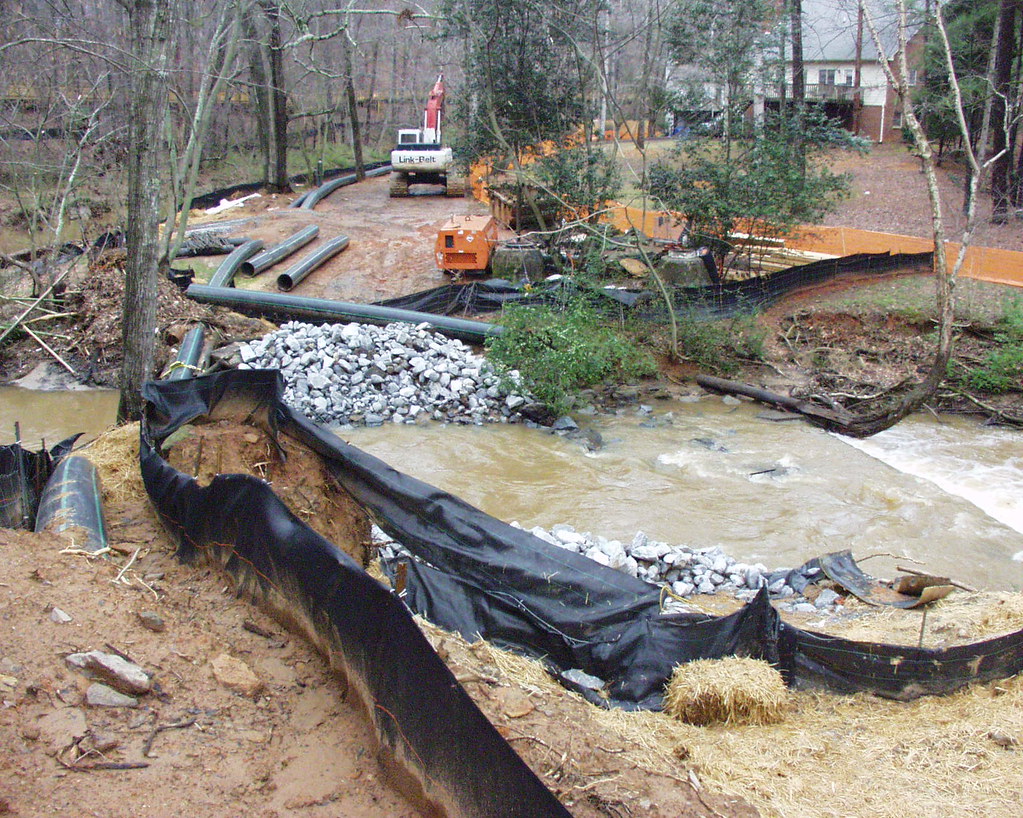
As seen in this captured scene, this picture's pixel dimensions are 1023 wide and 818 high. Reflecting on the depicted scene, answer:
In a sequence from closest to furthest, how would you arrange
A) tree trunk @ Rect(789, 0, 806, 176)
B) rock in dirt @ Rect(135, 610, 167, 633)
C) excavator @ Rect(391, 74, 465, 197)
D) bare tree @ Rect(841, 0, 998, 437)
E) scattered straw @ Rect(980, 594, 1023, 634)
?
rock in dirt @ Rect(135, 610, 167, 633)
scattered straw @ Rect(980, 594, 1023, 634)
bare tree @ Rect(841, 0, 998, 437)
tree trunk @ Rect(789, 0, 806, 176)
excavator @ Rect(391, 74, 465, 197)

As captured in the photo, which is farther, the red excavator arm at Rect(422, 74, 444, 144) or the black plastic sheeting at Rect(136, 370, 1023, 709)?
the red excavator arm at Rect(422, 74, 444, 144)

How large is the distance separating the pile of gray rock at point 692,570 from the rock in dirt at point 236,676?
2865 mm

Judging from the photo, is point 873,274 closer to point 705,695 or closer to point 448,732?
point 705,695

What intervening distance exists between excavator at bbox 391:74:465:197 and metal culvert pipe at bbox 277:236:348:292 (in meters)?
6.52

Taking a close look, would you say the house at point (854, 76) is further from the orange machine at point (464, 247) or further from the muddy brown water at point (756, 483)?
the muddy brown water at point (756, 483)

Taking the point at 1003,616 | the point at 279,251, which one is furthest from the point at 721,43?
the point at 1003,616

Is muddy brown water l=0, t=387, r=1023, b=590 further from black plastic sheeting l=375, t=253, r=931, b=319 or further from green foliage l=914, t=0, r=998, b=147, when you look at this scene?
green foliage l=914, t=0, r=998, b=147

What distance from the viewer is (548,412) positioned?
13.1 m

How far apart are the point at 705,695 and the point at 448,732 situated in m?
2.30

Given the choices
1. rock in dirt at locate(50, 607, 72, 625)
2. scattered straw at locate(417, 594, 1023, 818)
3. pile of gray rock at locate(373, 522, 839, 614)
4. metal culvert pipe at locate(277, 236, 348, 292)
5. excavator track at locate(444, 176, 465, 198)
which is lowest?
pile of gray rock at locate(373, 522, 839, 614)

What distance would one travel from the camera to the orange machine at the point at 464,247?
1786 centimetres

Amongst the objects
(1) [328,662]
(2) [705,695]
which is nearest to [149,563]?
(1) [328,662]

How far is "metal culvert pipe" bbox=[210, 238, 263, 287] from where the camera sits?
1719 centimetres

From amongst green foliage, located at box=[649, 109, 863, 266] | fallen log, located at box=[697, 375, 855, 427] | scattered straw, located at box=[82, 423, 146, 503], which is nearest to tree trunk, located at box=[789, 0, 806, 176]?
green foliage, located at box=[649, 109, 863, 266]
